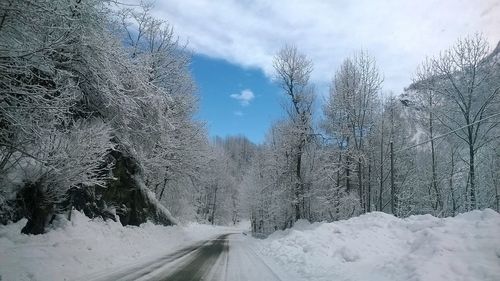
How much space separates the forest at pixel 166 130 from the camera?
809cm

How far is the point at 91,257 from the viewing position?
1238 centimetres

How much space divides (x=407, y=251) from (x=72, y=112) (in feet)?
34.3

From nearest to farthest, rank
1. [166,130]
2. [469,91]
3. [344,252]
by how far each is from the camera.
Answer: [344,252] < [166,130] < [469,91]

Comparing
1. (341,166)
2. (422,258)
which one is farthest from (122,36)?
(341,166)

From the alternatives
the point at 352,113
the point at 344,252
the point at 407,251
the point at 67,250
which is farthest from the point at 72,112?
the point at 352,113

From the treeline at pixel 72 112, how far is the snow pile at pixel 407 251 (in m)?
7.37

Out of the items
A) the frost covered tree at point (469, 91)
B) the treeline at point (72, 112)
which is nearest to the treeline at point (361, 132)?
the frost covered tree at point (469, 91)

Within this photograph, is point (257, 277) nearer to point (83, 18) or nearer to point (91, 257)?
point (91, 257)

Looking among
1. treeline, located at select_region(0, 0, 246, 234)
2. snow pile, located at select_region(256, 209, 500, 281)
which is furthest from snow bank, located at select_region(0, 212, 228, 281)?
snow pile, located at select_region(256, 209, 500, 281)

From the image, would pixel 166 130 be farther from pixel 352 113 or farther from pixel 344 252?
pixel 352 113

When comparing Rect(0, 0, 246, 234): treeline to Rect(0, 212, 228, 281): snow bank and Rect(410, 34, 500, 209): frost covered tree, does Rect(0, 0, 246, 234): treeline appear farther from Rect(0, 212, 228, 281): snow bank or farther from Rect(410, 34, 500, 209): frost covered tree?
Rect(410, 34, 500, 209): frost covered tree

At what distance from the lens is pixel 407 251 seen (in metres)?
10.6

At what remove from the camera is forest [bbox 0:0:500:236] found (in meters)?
8.09

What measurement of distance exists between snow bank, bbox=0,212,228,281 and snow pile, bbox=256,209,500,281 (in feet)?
20.5
